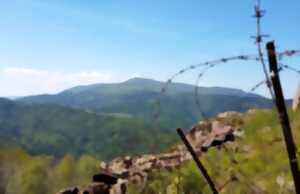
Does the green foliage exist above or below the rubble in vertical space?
below

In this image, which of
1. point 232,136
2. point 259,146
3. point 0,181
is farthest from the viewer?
point 0,181

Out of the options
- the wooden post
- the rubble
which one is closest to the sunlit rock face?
the wooden post

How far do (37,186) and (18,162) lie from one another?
13266 millimetres

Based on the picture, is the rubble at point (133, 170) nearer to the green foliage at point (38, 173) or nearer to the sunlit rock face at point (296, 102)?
the green foliage at point (38, 173)

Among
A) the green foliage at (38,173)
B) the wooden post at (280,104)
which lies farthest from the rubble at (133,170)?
the wooden post at (280,104)

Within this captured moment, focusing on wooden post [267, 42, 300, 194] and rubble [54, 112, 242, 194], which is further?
rubble [54, 112, 242, 194]

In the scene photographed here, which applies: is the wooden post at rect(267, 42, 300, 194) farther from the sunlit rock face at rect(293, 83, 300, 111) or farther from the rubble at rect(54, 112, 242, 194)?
the rubble at rect(54, 112, 242, 194)

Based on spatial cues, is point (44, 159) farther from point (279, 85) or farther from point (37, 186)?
point (279, 85)

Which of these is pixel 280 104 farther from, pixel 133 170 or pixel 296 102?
pixel 133 170

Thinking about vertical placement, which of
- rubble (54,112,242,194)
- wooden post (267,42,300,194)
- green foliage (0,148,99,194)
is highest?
wooden post (267,42,300,194)

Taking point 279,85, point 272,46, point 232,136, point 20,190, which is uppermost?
point 272,46

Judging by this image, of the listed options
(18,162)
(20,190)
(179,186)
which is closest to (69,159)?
(18,162)

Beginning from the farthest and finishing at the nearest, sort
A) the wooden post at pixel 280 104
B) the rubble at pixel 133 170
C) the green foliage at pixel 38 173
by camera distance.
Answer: the green foliage at pixel 38 173, the rubble at pixel 133 170, the wooden post at pixel 280 104

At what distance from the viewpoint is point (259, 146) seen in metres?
80.6
